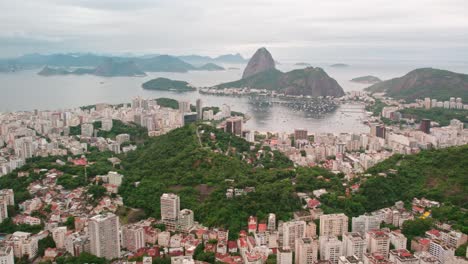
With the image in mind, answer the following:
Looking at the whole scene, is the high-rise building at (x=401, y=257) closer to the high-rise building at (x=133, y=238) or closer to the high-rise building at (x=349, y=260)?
the high-rise building at (x=349, y=260)

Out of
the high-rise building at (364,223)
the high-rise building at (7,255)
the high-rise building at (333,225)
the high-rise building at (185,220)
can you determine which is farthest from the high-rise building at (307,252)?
the high-rise building at (7,255)

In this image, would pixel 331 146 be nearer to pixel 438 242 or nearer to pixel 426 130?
pixel 426 130

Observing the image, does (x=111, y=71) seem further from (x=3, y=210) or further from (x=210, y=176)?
(x=3, y=210)

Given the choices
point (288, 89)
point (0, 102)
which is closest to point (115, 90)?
point (0, 102)

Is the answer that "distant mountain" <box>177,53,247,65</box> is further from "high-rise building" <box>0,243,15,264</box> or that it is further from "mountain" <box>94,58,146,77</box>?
"high-rise building" <box>0,243,15,264</box>

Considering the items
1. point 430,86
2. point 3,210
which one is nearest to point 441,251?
point 3,210

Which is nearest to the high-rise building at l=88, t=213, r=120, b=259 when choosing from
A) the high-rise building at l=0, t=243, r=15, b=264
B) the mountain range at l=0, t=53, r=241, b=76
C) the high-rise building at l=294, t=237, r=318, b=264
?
the high-rise building at l=0, t=243, r=15, b=264
